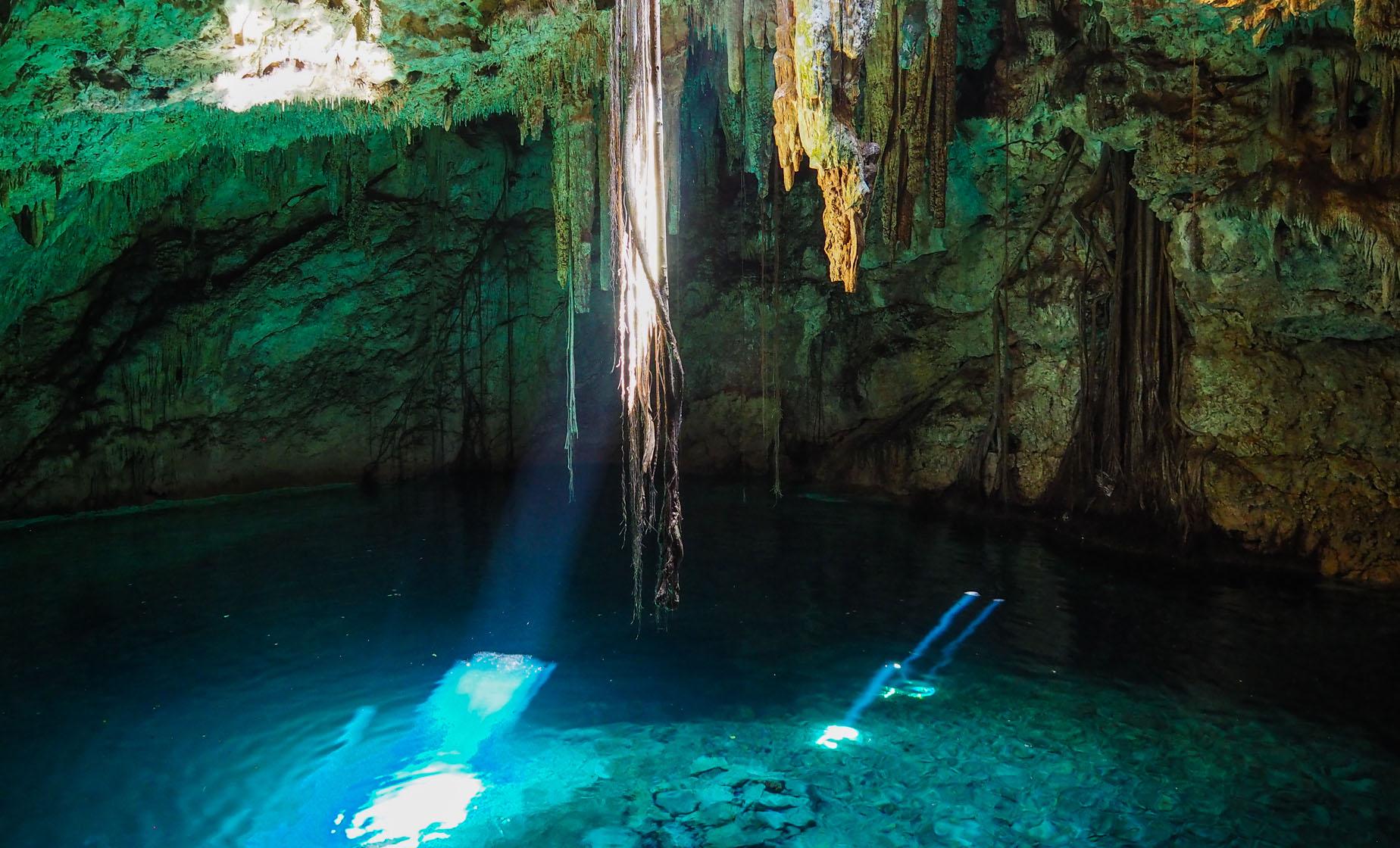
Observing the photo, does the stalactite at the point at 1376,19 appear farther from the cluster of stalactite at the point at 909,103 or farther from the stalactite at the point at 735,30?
the stalactite at the point at 735,30

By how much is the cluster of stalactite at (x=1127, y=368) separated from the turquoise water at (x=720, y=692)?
771 mm

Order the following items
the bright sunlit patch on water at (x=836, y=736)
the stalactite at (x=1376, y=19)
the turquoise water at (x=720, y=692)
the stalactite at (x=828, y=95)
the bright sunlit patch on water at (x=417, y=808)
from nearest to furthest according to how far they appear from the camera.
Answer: the bright sunlit patch on water at (x=417, y=808)
the turquoise water at (x=720, y=692)
the stalactite at (x=828, y=95)
the bright sunlit patch on water at (x=836, y=736)
the stalactite at (x=1376, y=19)

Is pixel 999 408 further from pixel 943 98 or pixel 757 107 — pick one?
pixel 757 107

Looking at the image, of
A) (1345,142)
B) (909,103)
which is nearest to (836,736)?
(1345,142)

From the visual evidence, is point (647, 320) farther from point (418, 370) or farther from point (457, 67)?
point (418, 370)

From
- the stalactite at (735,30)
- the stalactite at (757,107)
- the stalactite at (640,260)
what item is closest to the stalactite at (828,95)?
the stalactite at (640,260)

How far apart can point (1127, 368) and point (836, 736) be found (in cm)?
554

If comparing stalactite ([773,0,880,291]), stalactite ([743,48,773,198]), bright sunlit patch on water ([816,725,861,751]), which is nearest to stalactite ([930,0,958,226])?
stalactite ([743,48,773,198])

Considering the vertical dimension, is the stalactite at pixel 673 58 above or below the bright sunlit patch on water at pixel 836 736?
above

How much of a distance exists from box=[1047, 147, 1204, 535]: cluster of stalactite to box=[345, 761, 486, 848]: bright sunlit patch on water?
6.70 m

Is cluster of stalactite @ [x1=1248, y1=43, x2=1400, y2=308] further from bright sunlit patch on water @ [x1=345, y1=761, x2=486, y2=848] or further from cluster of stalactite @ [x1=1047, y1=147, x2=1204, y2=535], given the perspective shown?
bright sunlit patch on water @ [x1=345, y1=761, x2=486, y2=848]

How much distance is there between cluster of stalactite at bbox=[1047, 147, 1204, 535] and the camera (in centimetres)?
823

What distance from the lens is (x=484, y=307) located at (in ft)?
39.6

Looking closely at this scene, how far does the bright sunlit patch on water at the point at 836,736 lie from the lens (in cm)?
455
